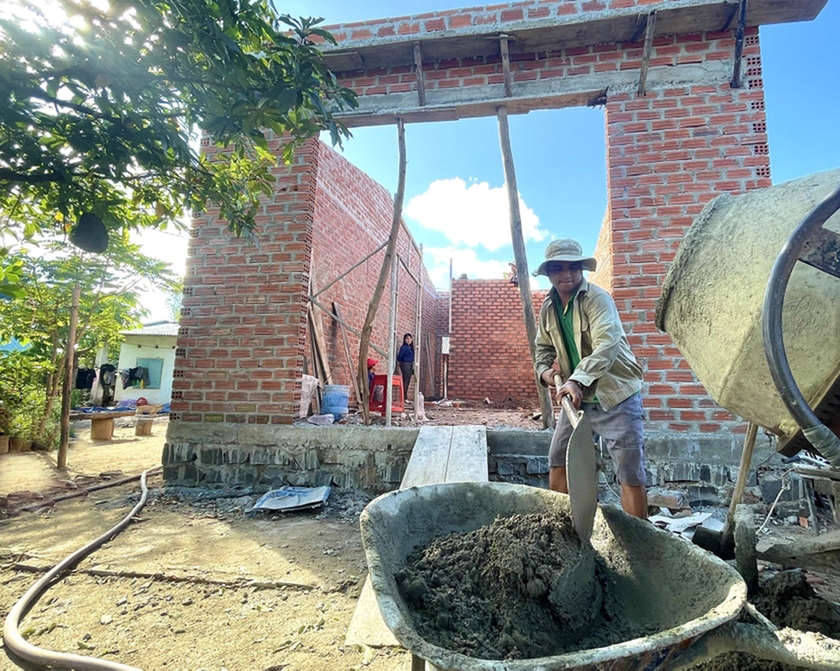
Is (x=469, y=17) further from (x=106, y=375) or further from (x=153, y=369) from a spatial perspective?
(x=153, y=369)

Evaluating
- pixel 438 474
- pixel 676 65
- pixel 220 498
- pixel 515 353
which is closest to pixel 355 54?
pixel 676 65

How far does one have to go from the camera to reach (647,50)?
344 cm

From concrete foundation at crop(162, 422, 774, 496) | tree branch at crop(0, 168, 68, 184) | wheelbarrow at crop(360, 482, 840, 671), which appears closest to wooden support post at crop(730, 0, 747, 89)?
concrete foundation at crop(162, 422, 774, 496)

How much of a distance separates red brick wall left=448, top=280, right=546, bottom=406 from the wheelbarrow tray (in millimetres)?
8586

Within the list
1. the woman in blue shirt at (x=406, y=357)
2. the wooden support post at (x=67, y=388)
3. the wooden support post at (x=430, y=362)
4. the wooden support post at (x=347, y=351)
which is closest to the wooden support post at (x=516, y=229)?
the wooden support post at (x=347, y=351)

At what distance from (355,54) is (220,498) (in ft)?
13.5

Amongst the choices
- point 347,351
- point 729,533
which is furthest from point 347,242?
point 729,533

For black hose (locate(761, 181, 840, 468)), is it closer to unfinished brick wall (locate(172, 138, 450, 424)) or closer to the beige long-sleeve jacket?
the beige long-sleeve jacket

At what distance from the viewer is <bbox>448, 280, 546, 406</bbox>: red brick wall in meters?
10.3

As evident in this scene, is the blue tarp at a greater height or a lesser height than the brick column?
lesser

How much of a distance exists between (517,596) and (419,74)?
162 inches

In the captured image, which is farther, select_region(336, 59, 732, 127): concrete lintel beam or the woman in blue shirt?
the woman in blue shirt

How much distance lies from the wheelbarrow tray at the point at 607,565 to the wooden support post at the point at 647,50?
3.65m

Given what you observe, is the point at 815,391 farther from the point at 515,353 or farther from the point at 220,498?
the point at 515,353
